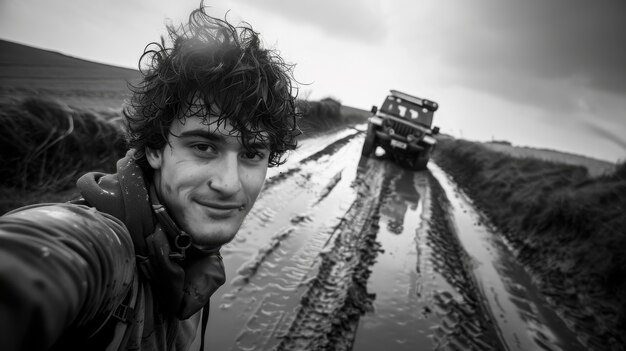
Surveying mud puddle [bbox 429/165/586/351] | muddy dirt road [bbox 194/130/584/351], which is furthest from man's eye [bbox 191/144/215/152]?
mud puddle [bbox 429/165/586/351]

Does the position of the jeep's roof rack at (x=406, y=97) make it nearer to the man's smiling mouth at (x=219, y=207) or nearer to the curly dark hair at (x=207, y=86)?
the curly dark hair at (x=207, y=86)

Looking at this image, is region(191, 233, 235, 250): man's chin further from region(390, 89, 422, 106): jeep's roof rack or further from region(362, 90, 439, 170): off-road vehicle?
region(390, 89, 422, 106): jeep's roof rack

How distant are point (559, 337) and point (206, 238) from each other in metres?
3.97

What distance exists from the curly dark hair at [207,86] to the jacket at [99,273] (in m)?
0.27

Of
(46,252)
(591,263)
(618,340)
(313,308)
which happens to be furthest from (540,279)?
(46,252)

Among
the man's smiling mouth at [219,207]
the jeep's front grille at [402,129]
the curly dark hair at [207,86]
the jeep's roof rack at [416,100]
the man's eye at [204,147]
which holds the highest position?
the jeep's roof rack at [416,100]

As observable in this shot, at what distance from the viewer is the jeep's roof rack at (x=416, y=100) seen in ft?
33.7

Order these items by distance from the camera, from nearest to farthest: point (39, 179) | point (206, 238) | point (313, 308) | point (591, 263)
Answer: point (206, 238)
point (313, 308)
point (39, 179)
point (591, 263)

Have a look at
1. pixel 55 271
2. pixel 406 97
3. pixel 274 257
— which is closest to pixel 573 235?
pixel 274 257

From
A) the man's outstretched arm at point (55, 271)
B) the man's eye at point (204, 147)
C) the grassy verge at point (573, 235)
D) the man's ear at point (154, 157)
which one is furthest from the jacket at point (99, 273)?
the grassy verge at point (573, 235)

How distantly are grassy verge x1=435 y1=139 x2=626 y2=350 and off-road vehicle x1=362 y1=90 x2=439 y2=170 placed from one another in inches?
76.7

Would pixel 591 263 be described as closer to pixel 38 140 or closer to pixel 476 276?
pixel 476 276

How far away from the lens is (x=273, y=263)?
11.0 feet

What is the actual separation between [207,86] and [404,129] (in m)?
9.27
